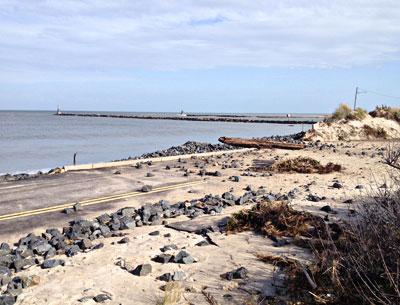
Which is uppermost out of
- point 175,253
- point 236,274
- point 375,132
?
point 375,132

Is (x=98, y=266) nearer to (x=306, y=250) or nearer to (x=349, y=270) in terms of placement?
(x=306, y=250)

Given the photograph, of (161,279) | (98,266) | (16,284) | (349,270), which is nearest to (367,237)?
(349,270)

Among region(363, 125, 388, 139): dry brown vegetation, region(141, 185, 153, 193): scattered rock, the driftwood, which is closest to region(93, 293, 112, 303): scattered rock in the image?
region(141, 185, 153, 193): scattered rock

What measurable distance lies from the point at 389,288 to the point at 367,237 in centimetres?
92

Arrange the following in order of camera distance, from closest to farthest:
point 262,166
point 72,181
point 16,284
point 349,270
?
1. point 349,270
2. point 16,284
3. point 72,181
4. point 262,166

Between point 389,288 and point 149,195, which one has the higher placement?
point 389,288

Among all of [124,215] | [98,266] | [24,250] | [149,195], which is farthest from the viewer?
[149,195]

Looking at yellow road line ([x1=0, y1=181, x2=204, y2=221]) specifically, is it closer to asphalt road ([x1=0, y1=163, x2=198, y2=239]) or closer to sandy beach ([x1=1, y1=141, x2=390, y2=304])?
asphalt road ([x1=0, y1=163, x2=198, y2=239])

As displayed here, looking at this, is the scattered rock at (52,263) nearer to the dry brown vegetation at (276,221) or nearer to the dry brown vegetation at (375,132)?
the dry brown vegetation at (276,221)

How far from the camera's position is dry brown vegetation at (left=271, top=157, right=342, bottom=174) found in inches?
628

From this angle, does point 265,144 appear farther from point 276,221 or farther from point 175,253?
point 175,253

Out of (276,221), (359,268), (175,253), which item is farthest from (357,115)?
(359,268)

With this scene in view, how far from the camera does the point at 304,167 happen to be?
1620 cm

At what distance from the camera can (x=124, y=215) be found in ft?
30.8
